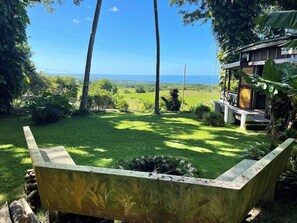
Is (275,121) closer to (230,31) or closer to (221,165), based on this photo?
(221,165)

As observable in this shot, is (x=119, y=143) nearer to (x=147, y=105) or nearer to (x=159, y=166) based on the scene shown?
(x=159, y=166)

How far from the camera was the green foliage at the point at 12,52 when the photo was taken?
11.1 metres

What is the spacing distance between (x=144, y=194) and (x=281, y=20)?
449 centimetres

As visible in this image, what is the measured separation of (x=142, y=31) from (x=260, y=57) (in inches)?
3212

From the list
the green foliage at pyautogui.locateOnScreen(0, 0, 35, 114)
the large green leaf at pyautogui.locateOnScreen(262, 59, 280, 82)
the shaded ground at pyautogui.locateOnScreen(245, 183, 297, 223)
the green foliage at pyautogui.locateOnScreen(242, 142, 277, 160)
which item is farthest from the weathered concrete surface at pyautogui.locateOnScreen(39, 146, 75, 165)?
the green foliage at pyautogui.locateOnScreen(0, 0, 35, 114)

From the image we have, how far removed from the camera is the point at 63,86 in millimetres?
27234

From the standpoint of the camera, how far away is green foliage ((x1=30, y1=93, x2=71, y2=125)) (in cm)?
1009

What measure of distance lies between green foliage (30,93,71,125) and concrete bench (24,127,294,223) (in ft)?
27.5

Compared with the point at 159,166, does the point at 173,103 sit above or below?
above

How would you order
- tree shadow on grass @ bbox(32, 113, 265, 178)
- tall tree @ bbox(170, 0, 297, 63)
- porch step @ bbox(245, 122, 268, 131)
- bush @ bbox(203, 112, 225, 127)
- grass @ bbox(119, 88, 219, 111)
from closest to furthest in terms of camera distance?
tree shadow on grass @ bbox(32, 113, 265, 178) < porch step @ bbox(245, 122, 268, 131) < bush @ bbox(203, 112, 225, 127) < tall tree @ bbox(170, 0, 297, 63) < grass @ bbox(119, 88, 219, 111)

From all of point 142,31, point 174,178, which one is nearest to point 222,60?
point 174,178

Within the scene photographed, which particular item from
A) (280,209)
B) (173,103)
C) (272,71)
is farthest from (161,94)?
(280,209)

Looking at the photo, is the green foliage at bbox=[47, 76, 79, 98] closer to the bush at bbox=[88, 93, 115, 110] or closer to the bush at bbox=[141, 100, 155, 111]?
the bush at bbox=[141, 100, 155, 111]

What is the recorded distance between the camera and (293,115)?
296 inches
